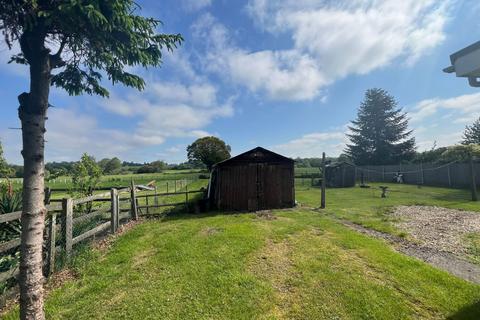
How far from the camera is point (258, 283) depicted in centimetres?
432

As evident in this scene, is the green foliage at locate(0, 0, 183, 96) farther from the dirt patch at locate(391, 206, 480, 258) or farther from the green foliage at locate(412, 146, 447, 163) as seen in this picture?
the green foliage at locate(412, 146, 447, 163)

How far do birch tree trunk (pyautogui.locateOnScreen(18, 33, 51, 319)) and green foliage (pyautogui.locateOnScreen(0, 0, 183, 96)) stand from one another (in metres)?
0.07

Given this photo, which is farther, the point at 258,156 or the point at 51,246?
the point at 258,156

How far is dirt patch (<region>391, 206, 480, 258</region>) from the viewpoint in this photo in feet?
21.1

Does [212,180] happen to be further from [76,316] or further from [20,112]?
[20,112]

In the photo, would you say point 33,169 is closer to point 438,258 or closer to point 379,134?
point 438,258

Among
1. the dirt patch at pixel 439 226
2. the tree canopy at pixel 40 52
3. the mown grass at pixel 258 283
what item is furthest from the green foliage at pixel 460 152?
the tree canopy at pixel 40 52

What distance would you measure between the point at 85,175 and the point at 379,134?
3972 centimetres

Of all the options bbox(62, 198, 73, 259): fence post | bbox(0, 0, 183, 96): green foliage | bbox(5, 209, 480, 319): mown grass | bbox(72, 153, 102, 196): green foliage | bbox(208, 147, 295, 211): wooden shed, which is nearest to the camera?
bbox(0, 0, 183, 96): green foliage

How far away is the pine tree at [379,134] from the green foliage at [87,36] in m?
41.0

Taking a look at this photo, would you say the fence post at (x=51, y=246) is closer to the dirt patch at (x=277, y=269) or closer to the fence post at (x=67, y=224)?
the fence post at (x=67, y=224)

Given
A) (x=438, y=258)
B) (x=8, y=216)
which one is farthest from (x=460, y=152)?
(x=8, y=216)

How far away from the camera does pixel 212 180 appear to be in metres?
13.4

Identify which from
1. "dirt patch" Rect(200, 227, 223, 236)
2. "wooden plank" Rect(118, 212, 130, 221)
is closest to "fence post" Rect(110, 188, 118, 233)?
"wooden plank" Rect(118, 212, 130, 221)
